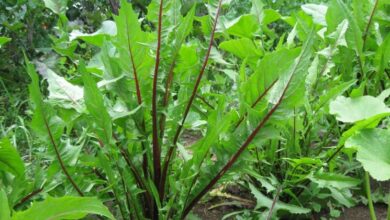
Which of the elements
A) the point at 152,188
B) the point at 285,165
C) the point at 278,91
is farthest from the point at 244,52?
the point at 152,188

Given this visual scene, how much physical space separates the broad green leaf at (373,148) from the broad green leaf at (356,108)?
43mm

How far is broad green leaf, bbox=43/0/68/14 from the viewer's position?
4.43 feet

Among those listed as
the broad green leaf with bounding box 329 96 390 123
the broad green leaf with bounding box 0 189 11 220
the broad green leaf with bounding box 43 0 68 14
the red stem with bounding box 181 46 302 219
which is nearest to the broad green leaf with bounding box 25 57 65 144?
the broad green leaf with bounding box 0 189 11 220

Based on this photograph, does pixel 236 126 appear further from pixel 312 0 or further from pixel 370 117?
pixel 312 0

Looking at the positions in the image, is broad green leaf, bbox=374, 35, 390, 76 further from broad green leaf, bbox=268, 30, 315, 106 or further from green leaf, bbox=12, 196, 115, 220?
green leaf, bbox=12, 196, 115, 220

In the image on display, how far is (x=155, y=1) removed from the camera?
3.34 ft

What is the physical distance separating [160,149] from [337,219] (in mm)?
623

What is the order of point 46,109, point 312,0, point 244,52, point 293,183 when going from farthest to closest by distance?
1. point 312,0
2. point 244,52
3. point 293,183
4. point 46,109

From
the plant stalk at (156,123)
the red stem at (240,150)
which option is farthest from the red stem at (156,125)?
the red stem at (240,150)

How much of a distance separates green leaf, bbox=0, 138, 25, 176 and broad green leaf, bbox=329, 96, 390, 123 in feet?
2.37

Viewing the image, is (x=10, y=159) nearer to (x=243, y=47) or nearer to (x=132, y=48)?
(x=132, y=48)

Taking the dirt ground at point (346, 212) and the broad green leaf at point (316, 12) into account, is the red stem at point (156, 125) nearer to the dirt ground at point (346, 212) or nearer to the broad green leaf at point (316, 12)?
the dirt ground at point (346, 212)

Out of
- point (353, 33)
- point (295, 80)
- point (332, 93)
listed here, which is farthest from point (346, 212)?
point (295, 80)

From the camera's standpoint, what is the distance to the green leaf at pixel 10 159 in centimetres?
96
